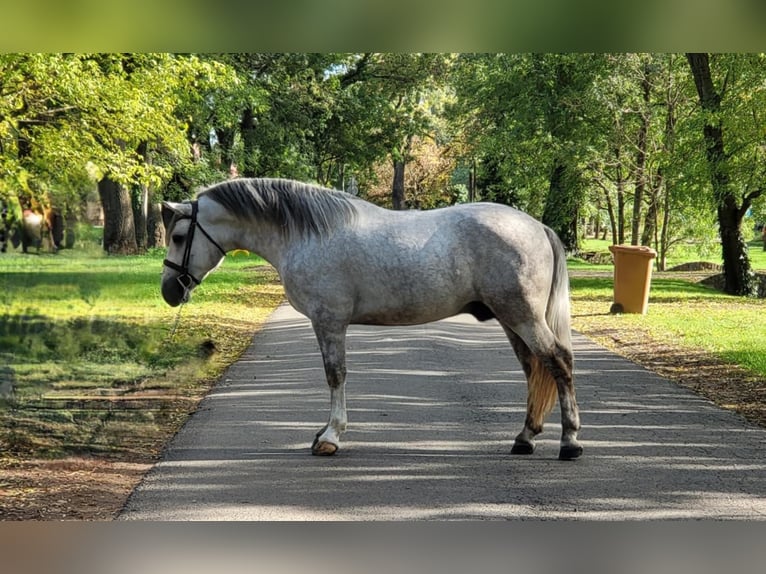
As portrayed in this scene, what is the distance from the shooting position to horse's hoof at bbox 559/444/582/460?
619cm

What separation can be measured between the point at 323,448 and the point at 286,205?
153cm

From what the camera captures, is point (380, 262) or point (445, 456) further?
point (445, 456)

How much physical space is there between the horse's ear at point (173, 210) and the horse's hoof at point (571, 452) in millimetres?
2748

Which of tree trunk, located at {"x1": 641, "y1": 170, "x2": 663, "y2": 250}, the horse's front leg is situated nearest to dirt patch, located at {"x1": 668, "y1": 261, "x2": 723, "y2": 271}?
tree trunk, located at {"x1": 641, "y1": 170, "x2": 663, "y2": 250}

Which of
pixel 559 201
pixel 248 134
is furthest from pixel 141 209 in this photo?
pixel 559 201

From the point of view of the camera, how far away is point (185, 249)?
20.4ft

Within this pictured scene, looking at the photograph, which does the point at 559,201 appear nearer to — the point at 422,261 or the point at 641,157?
the point at 641,157

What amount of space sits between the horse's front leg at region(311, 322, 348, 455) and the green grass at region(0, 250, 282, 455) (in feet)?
5.19

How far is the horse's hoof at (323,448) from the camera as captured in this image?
6227mm

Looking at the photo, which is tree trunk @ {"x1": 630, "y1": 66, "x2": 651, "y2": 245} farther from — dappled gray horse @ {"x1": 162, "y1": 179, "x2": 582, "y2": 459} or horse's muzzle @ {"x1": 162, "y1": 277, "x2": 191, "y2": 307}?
horse's muzzle @ {"x1": 162, "y1": 277, "x2": 191, "y2": 307}

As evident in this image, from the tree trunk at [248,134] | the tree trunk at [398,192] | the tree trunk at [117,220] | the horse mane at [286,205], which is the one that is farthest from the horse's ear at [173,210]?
the tree trunk at [248,134]

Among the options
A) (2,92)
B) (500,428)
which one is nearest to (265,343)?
(2,92)
